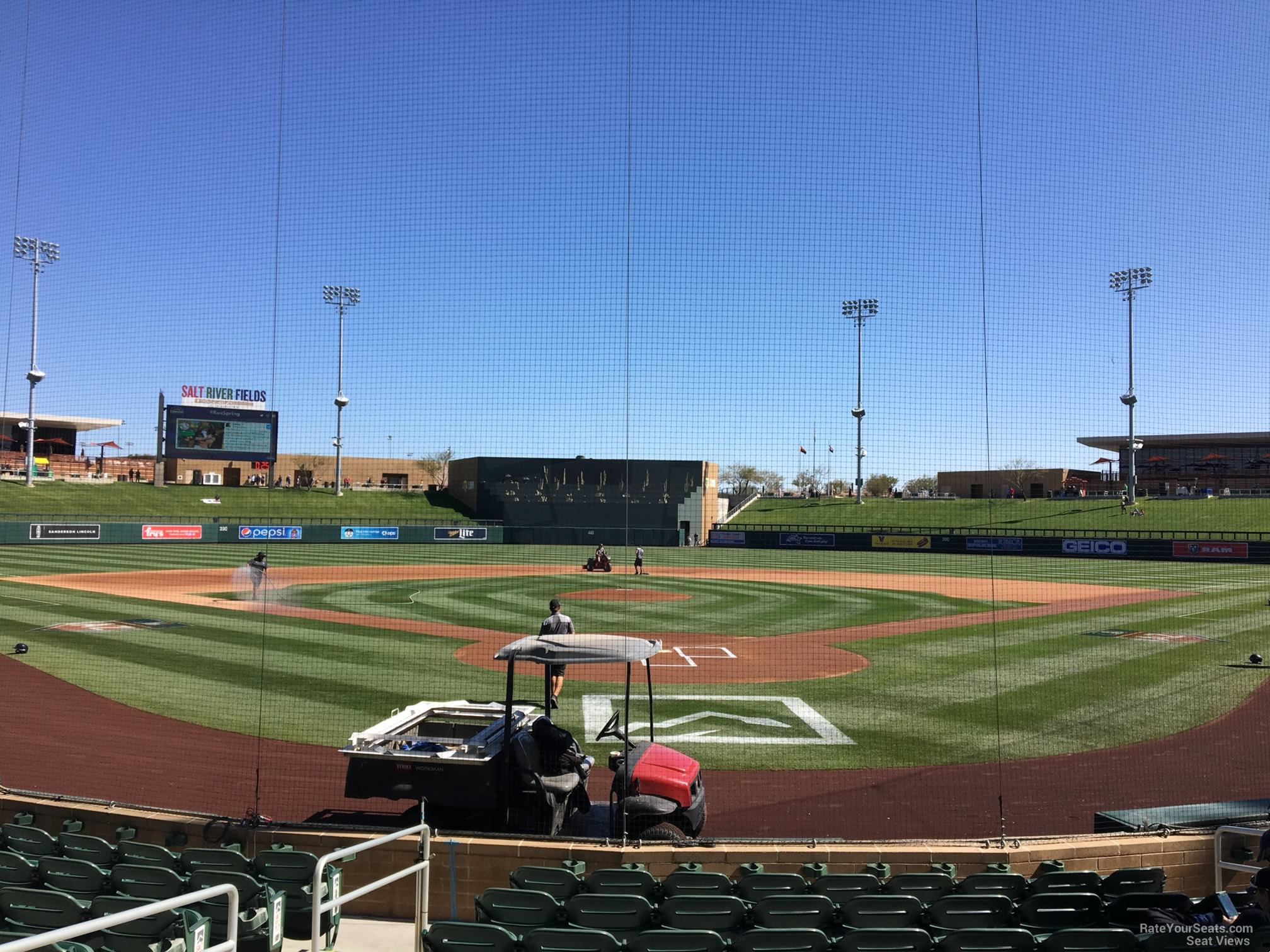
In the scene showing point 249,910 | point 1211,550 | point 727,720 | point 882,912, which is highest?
point 1211,550

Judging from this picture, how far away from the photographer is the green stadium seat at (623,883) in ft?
17.0

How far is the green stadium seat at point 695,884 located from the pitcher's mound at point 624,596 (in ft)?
65.5

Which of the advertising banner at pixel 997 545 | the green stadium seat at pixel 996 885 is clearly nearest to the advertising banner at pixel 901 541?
the advertising banner at pixel 997 545

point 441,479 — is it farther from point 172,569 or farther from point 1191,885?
point 1191,885

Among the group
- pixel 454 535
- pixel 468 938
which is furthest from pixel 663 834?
pixel 454 535

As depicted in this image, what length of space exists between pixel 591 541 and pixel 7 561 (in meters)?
25.1

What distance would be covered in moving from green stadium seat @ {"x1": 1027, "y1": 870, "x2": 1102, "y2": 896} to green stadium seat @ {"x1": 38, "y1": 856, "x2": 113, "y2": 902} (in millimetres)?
5790

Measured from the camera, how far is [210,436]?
39875mm

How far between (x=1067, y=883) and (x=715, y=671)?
10.1 m

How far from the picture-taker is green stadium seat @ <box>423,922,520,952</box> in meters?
4.27

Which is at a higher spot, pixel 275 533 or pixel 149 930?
pixel 275 533

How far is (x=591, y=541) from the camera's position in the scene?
1734 inches

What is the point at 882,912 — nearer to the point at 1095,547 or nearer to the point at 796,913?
Result: the point at 796,913

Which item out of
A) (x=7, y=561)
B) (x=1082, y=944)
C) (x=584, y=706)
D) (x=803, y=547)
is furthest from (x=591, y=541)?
(x=1082, y=944)
